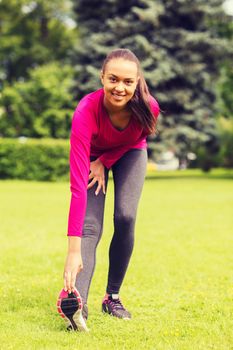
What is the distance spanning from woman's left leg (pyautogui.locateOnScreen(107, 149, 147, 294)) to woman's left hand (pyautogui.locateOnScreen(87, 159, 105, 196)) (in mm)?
124

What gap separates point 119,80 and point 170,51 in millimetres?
26756

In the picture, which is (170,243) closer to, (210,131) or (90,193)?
(90,193)

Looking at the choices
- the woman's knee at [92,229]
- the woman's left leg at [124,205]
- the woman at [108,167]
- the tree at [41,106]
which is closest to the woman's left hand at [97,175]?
the woman at [108,167]

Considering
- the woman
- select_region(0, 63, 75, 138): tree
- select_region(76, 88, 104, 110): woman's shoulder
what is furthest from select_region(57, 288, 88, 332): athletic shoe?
select_region(0, 63, 75, 138): tree

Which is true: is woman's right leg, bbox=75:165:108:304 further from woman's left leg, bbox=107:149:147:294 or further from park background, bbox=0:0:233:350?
park background, bbox=0:0:233:350

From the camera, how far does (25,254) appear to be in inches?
327

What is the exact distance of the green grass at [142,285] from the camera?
4246mm

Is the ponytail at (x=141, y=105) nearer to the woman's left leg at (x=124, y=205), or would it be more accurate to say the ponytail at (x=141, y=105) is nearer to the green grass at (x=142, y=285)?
the woman's left leg at (x=124, y=205)

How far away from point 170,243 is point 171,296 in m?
3.60

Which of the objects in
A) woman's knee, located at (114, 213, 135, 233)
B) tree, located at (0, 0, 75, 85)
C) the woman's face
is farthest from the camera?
tree, located at (0, 0, 75, 85)

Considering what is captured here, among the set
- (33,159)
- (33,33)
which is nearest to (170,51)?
(33,159)

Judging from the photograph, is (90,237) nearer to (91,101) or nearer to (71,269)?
(71,269)

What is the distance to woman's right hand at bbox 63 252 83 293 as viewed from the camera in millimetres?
4066

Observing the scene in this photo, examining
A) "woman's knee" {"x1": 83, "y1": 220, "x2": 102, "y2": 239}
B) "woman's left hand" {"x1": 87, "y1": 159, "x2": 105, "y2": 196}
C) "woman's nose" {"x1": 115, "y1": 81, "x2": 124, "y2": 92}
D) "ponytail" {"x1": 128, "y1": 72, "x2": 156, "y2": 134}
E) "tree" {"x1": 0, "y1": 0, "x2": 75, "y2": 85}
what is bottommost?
"woman's knee" {"x1": 83, "y1": 220, "x2": 102, "y2": 239}
